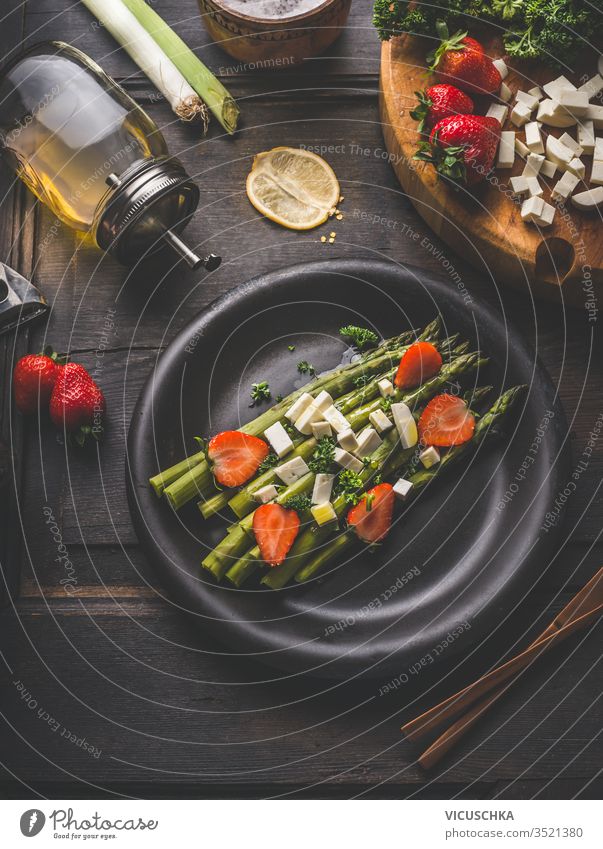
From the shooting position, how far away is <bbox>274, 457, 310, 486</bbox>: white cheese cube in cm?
258

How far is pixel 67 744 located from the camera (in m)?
2.58

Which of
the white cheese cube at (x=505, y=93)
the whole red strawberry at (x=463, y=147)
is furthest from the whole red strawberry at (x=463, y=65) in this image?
the whole red strawberry at (x=463, y=147)

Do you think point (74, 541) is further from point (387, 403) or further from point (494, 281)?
point (494, 281)

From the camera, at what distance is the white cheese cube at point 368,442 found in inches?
102

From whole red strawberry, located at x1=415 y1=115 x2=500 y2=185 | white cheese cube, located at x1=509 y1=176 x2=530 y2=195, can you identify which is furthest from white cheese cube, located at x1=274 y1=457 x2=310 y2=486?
white cheese cube, located at x1=509 y1=176 x2=530 y2=195

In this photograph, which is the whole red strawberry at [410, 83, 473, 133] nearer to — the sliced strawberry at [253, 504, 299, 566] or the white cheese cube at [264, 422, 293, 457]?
the white cheese cube at [264, 422, 293, 457]

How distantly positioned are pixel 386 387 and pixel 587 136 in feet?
3.43

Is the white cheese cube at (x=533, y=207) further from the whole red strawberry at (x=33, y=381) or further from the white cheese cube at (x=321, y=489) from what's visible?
the whole red strawberry at (x=33, y=381)

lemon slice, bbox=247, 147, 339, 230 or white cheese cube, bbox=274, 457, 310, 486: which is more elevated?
lemon slice, bbox=247, 147, 339, 230

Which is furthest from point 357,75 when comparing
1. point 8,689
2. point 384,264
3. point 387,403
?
point 8,689

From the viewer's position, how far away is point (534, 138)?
2.67m

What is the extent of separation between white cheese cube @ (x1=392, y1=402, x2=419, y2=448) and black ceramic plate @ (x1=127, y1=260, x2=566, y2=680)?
0.18 m

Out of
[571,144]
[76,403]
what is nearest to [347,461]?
[76,403]

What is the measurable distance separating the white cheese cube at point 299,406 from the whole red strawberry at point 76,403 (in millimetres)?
659
